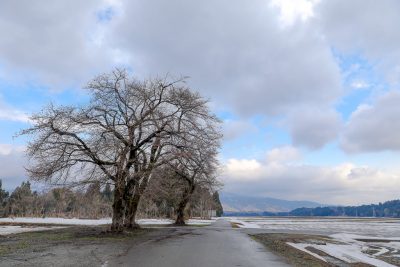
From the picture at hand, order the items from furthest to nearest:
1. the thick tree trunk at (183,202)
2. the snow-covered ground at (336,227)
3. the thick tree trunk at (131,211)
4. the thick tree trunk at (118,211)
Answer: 1. the thick tree trunk at (183,202)
2. the snow-covered ground at (336,227)
3. the thick tree trunk at (131,211)
4. the thick tree trunk at (118,211)

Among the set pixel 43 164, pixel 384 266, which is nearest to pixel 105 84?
pixel 43 164

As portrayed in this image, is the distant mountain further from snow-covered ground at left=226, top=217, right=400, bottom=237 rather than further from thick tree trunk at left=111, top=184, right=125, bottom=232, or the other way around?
thick tree trunk at left=111, top=184, right=125, bottom=232

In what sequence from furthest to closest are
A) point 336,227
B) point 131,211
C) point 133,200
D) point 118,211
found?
point 336,227 < point 131,211 < point 133,200 < point 118,211

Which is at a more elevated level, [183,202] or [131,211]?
[183,202]

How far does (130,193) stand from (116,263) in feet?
55.3

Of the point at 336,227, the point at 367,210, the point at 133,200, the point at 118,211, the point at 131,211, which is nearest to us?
the point at 118,211

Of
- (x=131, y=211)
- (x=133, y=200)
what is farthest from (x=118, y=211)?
(x=131, y=211)

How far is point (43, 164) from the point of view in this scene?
90.1ft

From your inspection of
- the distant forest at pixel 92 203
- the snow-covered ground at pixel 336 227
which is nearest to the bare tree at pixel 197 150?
the distant forest at pixel 92 203

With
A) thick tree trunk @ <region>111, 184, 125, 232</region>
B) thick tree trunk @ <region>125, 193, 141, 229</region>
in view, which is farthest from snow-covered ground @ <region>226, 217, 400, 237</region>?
thick tree trunk @ <region>111, 184, 125, 232</region>

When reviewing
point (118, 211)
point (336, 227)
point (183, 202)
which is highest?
point (183, 202)

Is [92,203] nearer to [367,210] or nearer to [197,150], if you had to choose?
[197,150]

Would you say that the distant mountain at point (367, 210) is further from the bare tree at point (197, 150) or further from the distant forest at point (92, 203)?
the bare tree at point (197, 150)

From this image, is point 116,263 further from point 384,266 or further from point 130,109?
point 130,109
